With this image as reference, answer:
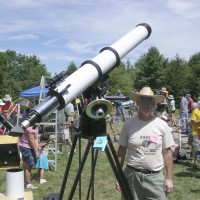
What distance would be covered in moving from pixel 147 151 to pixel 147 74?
149ft

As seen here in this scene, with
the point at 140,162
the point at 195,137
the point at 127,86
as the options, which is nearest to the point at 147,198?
the point at 140,162

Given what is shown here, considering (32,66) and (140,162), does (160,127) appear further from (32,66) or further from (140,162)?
(32,66)

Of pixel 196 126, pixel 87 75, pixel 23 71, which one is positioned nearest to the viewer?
pixel 87 75

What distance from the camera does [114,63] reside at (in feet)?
10.1

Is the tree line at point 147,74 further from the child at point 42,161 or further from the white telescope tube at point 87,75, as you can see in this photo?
the white telescope tube at point 87,75

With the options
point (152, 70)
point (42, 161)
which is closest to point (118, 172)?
point (42, 161)

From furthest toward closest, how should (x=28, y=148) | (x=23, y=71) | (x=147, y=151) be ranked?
(x=23, y=71) < (x=28, y=148) < (x=147, y=151)

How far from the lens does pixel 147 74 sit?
4812 cm

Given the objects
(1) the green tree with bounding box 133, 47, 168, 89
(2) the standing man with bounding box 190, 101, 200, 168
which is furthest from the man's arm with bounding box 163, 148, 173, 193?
(1) the green tree with bounding box 133, 47, 168, 89

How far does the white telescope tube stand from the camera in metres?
2.43

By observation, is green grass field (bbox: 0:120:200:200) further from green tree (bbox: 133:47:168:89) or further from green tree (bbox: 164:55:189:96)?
green tree (bbox: 133:47:168:89)

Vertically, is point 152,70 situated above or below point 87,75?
above

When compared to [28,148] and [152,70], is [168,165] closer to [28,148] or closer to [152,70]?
[28,148]

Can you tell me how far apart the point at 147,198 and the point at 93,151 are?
3.02 feet
